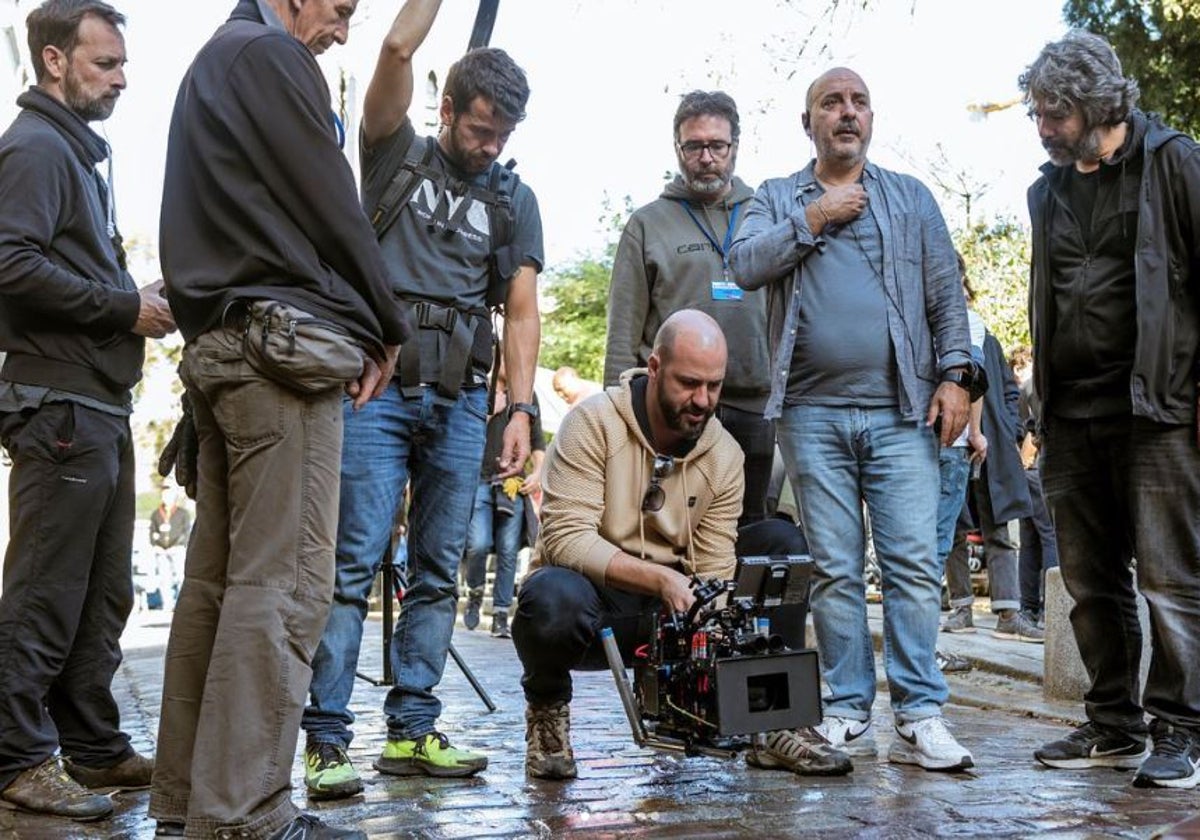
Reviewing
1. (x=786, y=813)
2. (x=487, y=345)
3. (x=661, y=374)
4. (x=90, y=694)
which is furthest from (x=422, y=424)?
(x=786, y=813)

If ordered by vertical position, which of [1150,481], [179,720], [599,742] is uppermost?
[1150,481]

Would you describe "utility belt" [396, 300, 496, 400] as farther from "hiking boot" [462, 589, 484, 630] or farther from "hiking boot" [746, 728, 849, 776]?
"hiking boot" [462, 589, 484, 630]

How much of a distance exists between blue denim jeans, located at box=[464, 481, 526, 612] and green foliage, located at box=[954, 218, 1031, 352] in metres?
12.8

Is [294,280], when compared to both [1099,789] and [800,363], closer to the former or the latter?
[800,363]

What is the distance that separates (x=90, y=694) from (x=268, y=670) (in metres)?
1.57

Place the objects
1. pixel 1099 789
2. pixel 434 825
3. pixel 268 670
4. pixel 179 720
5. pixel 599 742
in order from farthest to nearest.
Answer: pixel 599 742 → pixel 1099 789 → pixel 434 825 → pixel 179 720 → pixel 268 670

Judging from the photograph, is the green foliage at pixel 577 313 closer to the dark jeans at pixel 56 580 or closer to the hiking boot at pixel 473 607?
the hiking boot at pixel 473 607

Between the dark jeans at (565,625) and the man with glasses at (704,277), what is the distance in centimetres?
89

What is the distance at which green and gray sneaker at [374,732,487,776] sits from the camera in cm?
472

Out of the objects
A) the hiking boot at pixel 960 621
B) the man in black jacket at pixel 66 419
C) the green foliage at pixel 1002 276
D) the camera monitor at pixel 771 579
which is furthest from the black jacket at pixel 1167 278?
the green foliage at pixel 1002 276

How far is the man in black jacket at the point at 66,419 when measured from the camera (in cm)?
432

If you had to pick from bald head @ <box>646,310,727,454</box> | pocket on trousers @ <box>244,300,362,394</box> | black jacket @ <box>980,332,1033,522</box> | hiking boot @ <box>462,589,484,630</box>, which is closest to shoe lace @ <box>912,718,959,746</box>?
bald head @ <box>646,310,727,454</box>

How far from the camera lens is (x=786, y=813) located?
410cm

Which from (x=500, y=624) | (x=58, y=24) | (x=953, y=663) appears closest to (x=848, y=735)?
(x=58, y=24)
